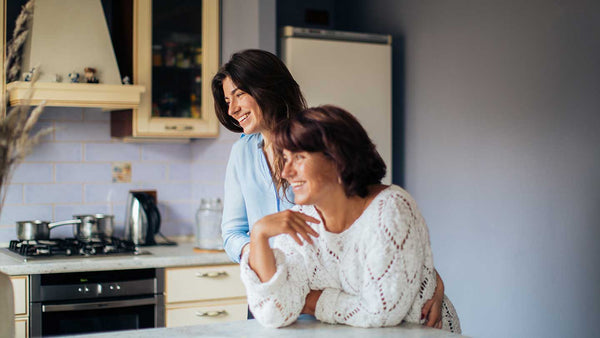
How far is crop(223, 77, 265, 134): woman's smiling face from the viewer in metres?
2.22

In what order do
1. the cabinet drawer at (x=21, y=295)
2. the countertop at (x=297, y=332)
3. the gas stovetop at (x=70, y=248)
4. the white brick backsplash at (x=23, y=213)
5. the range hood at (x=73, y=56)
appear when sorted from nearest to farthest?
1. the countertop at (x=297, y=332)
2. the cabinet drawer at (x=21, y=295)
3. the gas stovetop at (x=70, y=248)
4. the range hood at (x=73, y=56)
5. the white brick backsplash at (x=23, y=213)

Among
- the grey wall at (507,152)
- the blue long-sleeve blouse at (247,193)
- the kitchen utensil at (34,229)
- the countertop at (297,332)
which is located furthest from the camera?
the kitchen utensil at (34,229)

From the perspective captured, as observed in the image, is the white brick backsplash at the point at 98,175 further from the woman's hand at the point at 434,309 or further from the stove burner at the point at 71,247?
the woman's hand at the point at 434,309

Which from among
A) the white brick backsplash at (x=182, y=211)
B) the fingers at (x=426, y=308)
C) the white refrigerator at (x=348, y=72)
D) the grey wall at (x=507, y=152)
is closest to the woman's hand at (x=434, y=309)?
the fingers at (x=426, y=308)

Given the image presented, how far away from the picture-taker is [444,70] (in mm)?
3820

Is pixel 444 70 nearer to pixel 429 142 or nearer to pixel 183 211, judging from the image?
pixel 429 142

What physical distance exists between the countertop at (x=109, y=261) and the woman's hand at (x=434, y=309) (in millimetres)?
1823

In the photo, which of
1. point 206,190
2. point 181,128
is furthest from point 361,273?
point 206,190

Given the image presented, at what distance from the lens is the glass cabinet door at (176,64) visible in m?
3.68

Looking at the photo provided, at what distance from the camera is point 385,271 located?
1646 millimetres

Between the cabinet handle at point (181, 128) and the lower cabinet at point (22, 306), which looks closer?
the lower cabinet at point (22, 306)

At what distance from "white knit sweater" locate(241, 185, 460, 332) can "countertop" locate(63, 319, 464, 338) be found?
0.07 feet

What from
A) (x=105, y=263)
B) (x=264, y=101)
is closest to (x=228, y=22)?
(x=105, y=263)

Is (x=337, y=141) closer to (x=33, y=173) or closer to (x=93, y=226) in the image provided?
(x=93, y=226)
